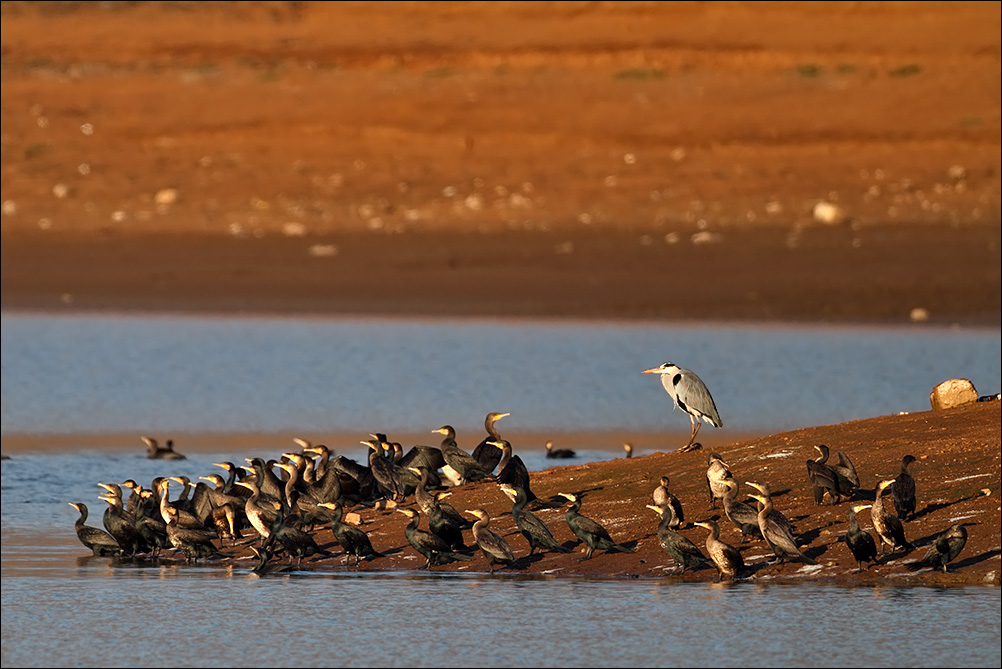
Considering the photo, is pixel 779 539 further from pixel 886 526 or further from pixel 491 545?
pixel 491 545

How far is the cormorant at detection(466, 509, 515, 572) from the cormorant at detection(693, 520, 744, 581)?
149 cm

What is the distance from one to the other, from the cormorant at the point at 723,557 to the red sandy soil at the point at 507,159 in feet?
27.2

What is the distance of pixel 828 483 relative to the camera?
13.5m

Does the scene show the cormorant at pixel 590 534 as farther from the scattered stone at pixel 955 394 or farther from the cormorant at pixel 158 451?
the cormorant at pixel 158 451

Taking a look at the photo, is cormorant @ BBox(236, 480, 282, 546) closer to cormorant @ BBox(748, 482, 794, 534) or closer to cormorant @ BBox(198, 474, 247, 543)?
cormorant @ BBox(198, 474, 247, 543)

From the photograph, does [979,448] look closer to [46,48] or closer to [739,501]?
[739,501]

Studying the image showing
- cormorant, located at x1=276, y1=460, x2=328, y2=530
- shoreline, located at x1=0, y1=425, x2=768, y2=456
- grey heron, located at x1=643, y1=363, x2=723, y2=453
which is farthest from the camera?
shoreline, located at x1=0, y1=425, x2=768, y2=456

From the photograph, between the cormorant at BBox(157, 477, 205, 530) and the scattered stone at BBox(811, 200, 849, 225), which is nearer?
the cormorant at BBox(157, 477, 205, 530)

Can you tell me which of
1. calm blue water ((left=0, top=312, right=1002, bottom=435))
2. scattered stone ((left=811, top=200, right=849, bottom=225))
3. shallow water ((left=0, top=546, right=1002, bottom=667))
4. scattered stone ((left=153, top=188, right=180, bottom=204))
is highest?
scattered stone ((left=153, top=188, right=180, bottom=204))

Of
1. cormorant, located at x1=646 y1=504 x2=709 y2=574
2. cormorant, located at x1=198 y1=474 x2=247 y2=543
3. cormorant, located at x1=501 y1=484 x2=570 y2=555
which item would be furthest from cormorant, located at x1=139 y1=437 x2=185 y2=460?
cormorant, located at x1=646 y1=504 x2=709 y2=574

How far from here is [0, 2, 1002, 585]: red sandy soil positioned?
3441 centimetres

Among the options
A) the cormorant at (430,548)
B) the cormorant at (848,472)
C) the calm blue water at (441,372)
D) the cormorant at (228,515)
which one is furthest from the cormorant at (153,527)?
the calm blue water at (441,372)

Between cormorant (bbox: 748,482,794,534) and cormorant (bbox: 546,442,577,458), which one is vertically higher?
cormorant (bbox: 546,442,577,458)

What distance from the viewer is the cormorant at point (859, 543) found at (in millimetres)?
12266
